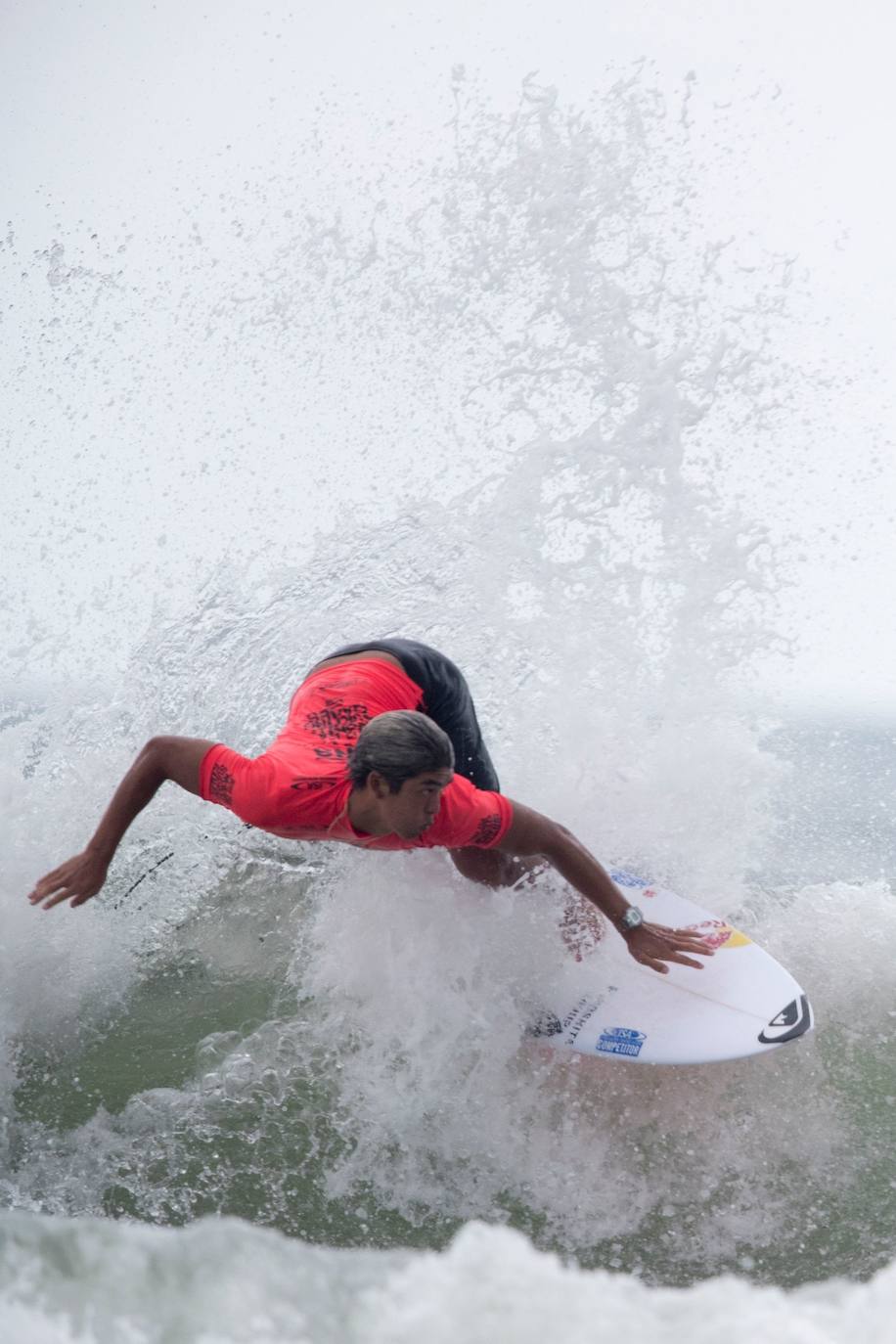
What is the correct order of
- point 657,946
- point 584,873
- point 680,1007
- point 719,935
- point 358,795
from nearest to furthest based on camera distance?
point 358,795 → point 584,873 → point 657,946 → point 680,1007 → point 719,935

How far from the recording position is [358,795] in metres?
3.01

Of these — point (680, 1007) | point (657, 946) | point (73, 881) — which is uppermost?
point (73, 881)

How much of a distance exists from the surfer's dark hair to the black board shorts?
0.84 meters

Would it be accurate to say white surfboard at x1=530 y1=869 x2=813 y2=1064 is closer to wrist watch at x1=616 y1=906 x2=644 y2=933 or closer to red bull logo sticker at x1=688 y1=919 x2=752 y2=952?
red bull logo sticker at x1=688 y1=919 x2=752 y2=952

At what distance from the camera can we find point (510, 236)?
236 inches

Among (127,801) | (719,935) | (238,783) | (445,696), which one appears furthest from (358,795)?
(719,935)

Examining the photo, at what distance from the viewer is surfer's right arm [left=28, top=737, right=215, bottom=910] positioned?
3.19 m

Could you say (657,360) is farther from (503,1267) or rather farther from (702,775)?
(503,1267)

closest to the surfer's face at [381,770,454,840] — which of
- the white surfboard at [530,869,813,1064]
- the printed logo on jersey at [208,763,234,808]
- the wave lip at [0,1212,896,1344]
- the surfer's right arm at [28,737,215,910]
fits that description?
the printed logo on jersey at [208,763,234,808]

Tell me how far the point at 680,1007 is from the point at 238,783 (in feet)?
5.75

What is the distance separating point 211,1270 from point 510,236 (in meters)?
5.71

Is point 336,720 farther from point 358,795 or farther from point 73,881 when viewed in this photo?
point 73,881

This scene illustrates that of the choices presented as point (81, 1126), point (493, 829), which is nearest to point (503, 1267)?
point (493, 829)

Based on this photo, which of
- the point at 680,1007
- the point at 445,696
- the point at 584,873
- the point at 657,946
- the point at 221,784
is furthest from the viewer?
the point at 445,696
